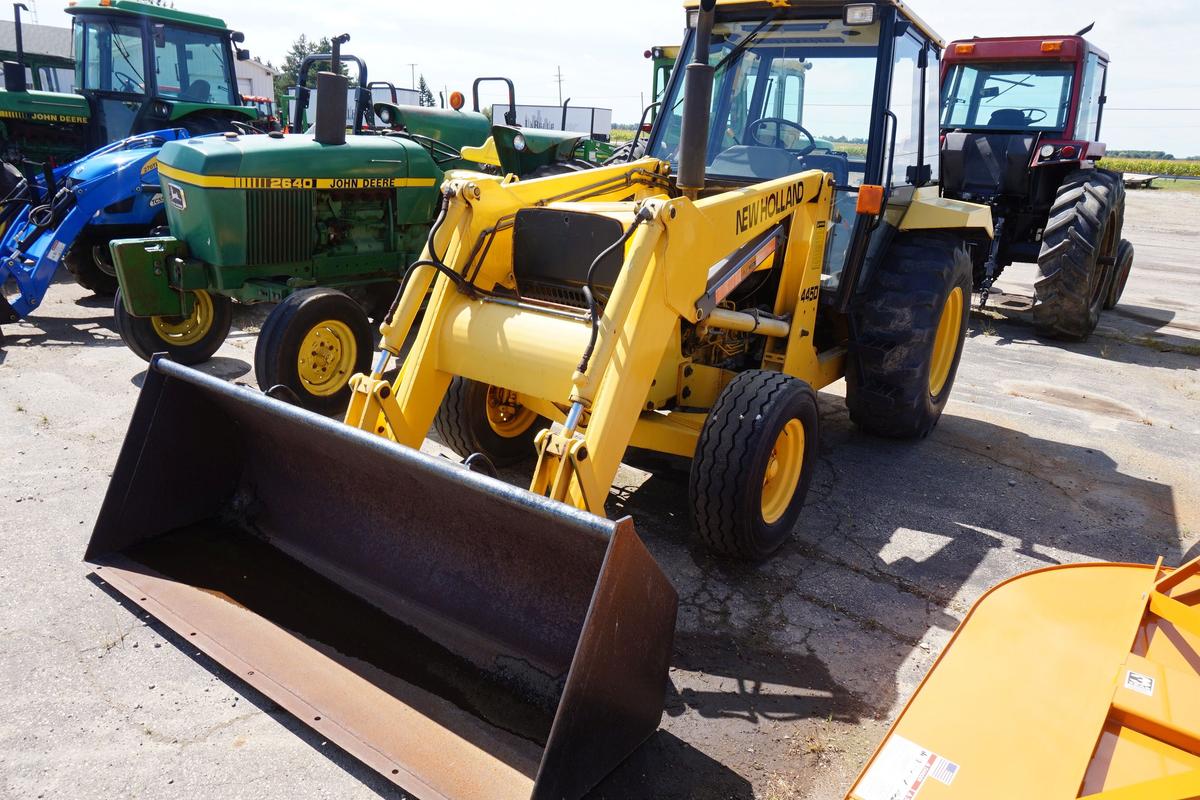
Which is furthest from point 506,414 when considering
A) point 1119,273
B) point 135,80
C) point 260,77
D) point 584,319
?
point 260,77

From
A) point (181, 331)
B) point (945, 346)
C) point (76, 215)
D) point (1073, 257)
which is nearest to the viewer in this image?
point (945, 346)

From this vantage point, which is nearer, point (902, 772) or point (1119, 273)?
point (902, 772)

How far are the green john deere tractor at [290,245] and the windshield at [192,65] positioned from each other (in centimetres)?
366

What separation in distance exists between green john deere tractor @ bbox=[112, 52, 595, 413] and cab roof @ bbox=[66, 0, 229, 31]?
3530mm

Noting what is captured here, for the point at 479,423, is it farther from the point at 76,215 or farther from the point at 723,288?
the point at 76,215

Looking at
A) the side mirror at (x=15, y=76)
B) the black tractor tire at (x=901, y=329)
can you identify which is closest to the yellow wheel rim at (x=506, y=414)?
the black tractor tire at (x=901, y=329)

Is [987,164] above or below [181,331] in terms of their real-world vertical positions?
above

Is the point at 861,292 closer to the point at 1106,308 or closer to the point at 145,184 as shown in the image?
the point at 145,184

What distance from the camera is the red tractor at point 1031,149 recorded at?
854 cm

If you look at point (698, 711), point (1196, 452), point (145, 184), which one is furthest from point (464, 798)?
point (145, 184)

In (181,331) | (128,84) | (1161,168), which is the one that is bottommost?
(181,331)

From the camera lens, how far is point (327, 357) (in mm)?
5371

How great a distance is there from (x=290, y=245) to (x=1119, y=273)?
346 inches

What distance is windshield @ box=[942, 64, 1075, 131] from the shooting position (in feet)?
30.4
